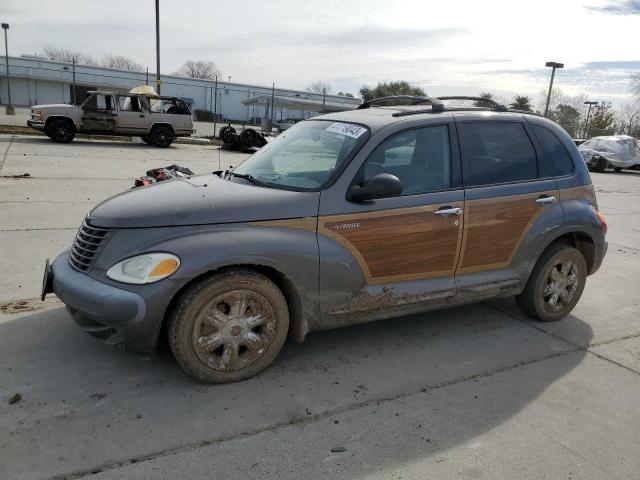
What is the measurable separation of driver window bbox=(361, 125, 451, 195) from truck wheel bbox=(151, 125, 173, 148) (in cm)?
1715

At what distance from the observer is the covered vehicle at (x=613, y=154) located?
24.5 m

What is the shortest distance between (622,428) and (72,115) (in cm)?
1845

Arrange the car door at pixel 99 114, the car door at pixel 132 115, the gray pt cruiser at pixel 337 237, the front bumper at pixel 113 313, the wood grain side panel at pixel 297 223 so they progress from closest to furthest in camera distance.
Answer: the front bumper at pixel 113 313 < the gray pt cruiser at pixel 337 237 < the wood grain side panel at pixel 297 223 < the car door at pixel 99 114 < the car door at pixel 132 115

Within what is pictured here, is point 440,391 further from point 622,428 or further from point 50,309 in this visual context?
point 50,309

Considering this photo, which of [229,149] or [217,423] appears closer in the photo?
[217,423]

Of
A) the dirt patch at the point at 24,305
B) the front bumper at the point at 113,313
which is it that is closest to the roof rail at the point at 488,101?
the front bumper at the point at 113,313

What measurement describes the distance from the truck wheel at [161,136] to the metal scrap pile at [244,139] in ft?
6.65

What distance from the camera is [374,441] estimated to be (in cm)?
289

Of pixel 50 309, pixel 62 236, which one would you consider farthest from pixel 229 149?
pixel 50 309

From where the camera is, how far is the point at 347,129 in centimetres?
401

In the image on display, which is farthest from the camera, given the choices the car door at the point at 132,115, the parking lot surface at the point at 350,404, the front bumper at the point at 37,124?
the car door at the point at 132,115

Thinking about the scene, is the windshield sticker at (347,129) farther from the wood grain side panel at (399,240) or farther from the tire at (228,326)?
the tire at (228,326)

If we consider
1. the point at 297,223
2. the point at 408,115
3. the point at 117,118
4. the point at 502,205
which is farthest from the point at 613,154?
the point at 297,223

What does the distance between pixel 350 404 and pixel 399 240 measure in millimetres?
1189
